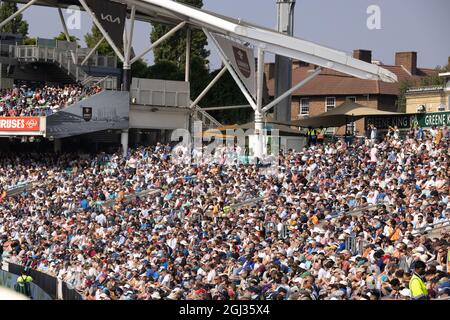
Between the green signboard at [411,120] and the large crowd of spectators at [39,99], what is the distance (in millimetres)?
11291

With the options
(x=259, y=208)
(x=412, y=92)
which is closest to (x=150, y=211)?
(x=259, y=208)

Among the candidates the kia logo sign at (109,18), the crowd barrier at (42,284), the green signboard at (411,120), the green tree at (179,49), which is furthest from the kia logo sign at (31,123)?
the green tree at (179,49)

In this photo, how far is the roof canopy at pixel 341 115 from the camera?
1212 inches

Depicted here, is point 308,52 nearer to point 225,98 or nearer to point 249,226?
point 249,226

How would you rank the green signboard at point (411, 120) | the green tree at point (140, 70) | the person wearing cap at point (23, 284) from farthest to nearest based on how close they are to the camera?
the green tree at point (140, 70), the green signboard at point (411, 120), the person wearing cap at point (23, 284)

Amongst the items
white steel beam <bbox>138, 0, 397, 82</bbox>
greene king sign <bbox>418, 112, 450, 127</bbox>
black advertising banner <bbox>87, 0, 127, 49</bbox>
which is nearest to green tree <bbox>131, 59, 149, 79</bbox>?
black advertising banner <bbox>87, 0, 127, 49</bbox>

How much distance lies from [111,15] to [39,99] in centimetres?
440

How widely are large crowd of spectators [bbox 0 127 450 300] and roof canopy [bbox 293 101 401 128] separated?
2.61 meters

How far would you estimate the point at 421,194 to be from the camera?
66.2 ft

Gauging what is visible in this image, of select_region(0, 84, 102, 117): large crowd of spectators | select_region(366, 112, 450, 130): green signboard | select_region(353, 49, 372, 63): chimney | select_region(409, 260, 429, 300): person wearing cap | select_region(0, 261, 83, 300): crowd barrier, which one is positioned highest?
select_region(353, 49, 372, 63): chimney

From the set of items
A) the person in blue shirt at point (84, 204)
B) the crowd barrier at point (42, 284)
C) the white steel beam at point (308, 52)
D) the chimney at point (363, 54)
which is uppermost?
the chimney at point (363, 54)

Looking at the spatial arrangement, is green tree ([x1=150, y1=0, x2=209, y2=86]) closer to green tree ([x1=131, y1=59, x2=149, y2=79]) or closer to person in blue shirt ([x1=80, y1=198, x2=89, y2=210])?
green tree ([x1=131, y1=59, x2=149, y2=79])

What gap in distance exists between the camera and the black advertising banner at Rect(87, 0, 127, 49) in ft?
126

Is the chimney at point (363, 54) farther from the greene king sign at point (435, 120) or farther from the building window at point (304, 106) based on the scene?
the greene king sign at point (435, 120)
